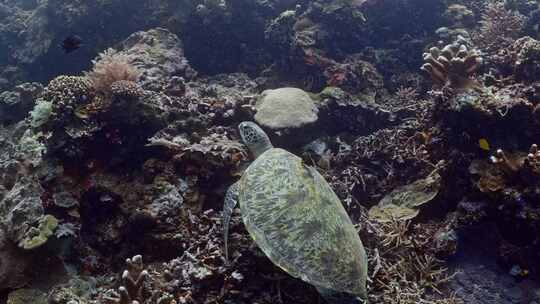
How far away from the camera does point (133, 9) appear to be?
31.3ft

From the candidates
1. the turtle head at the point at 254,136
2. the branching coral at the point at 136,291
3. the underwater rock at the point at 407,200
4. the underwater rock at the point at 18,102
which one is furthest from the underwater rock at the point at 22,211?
the underwater rock at the point at 407,200

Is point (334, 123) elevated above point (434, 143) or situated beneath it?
situated beneath

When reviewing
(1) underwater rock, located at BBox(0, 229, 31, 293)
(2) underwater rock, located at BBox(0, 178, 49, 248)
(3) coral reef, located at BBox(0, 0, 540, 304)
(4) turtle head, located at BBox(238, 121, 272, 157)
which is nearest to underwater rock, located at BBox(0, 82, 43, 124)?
(3) coral reef, located at BBox(0, 0, 540, 304)

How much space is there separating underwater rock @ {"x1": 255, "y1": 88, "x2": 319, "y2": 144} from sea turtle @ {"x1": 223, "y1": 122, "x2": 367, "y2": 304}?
1998 millimetres

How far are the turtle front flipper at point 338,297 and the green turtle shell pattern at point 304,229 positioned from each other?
12cm

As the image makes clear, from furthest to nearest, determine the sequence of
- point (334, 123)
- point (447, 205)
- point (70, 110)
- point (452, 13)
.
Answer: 1. point (452, 13)
2. point (334, 123)
3. point (70, 110)
4. point (447, 205)

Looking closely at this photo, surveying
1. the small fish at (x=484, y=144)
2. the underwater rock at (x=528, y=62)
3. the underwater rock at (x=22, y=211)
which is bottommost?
the underwater rock at (x=22, y=211)

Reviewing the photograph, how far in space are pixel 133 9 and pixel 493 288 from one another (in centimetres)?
965

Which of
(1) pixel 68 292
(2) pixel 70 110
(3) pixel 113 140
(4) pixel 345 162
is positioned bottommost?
(4) pixel 345 162

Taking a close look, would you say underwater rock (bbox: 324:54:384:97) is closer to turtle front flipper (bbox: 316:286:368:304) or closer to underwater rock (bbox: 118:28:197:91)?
underwater rock (bbox: 118:28:197:91)

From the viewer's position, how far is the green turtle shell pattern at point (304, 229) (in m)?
2.83

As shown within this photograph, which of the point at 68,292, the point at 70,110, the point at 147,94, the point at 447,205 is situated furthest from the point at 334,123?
the point at 68,292

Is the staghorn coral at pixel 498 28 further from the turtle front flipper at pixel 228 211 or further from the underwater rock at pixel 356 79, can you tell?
the turtle front flipper at pixel 228 211

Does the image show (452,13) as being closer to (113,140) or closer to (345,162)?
(345,162)
